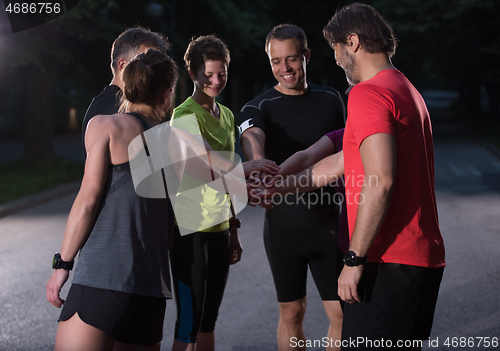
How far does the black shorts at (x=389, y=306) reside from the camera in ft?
7.13

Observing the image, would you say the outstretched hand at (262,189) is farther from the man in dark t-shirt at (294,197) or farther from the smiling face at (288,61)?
the smiling face at (288,61)

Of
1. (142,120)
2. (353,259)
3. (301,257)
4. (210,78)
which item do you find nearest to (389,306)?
(353,259)

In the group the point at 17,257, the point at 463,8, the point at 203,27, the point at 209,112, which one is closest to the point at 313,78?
the point at 463,8

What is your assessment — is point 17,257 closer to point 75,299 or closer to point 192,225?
point 192,225

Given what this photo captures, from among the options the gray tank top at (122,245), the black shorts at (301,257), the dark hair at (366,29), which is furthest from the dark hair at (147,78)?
the black shorts at (301,257)

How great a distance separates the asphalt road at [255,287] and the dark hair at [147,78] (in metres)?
2.30

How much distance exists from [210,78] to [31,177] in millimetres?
10426

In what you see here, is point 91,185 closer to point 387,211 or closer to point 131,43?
point 131,43

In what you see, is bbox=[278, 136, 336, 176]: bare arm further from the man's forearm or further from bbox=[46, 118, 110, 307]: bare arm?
bbox=[46, 118, 110, 307]: bare arm

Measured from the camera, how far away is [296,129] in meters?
3.44

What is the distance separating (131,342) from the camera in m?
2.35

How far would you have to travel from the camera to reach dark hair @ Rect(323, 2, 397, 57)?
2.27 meters

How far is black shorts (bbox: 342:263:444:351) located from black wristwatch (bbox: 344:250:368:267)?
0.06 m

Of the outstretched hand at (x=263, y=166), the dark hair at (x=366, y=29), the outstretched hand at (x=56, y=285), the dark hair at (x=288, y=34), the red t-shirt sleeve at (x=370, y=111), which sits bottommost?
the outstretched hand at (x=56, y=285)
